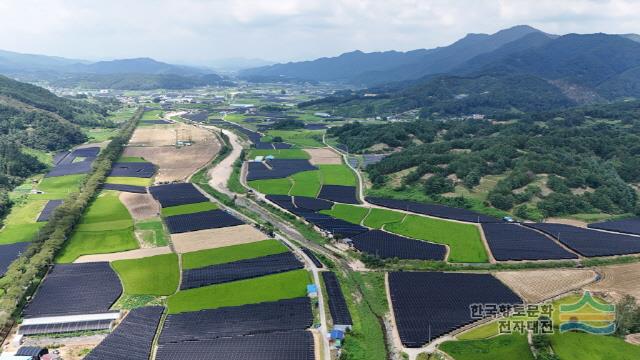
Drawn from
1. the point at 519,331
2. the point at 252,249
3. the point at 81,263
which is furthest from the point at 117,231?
the point at 519,331

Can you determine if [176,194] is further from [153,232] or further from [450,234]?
[450,234]

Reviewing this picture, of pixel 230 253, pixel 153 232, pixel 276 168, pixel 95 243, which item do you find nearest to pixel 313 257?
pixel 230 253

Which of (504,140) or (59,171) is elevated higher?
(504,140)

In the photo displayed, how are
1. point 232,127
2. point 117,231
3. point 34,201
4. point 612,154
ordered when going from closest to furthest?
point 117,231 → point 34,201 → point 612,154 → point 232,127

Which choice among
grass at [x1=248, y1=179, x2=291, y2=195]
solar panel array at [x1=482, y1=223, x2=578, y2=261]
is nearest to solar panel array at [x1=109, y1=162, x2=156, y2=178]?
grass at [x1=248, y1=179, x2=291, y2=195]

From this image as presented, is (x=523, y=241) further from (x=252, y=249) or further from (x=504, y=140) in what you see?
(x=504, y=140)

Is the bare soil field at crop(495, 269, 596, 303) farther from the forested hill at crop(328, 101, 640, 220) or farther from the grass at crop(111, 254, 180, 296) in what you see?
the grass at crop(111, 254, 180, 296)
